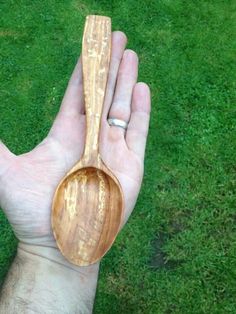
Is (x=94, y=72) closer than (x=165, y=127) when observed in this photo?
Yes

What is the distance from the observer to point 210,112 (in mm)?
2816

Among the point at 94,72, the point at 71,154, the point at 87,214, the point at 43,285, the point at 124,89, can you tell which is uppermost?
the point at 94,72

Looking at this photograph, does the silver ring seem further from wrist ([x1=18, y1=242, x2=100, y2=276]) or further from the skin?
wrist ([x1=18, y1=242, x2=100, y2=276])

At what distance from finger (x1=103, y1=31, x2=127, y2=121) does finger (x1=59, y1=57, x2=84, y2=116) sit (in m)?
0.11

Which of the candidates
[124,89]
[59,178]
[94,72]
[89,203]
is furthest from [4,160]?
[124,89]

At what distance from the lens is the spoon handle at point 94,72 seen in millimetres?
1994

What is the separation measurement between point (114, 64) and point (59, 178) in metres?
0.58

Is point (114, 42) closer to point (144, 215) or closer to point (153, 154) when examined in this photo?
point (153, 154)

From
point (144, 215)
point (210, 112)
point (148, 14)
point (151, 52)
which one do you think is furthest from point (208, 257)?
point (148, 14)

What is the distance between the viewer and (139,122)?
2211 millimetres

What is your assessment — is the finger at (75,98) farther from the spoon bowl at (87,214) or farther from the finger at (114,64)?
the spoon bowl at (87,214)

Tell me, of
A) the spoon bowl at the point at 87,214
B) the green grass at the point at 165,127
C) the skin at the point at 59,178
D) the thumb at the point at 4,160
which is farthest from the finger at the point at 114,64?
the green grass at the point at 165,127

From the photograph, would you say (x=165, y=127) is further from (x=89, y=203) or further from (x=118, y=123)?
(x=89, y=203)

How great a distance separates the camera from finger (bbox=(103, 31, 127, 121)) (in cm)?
223
